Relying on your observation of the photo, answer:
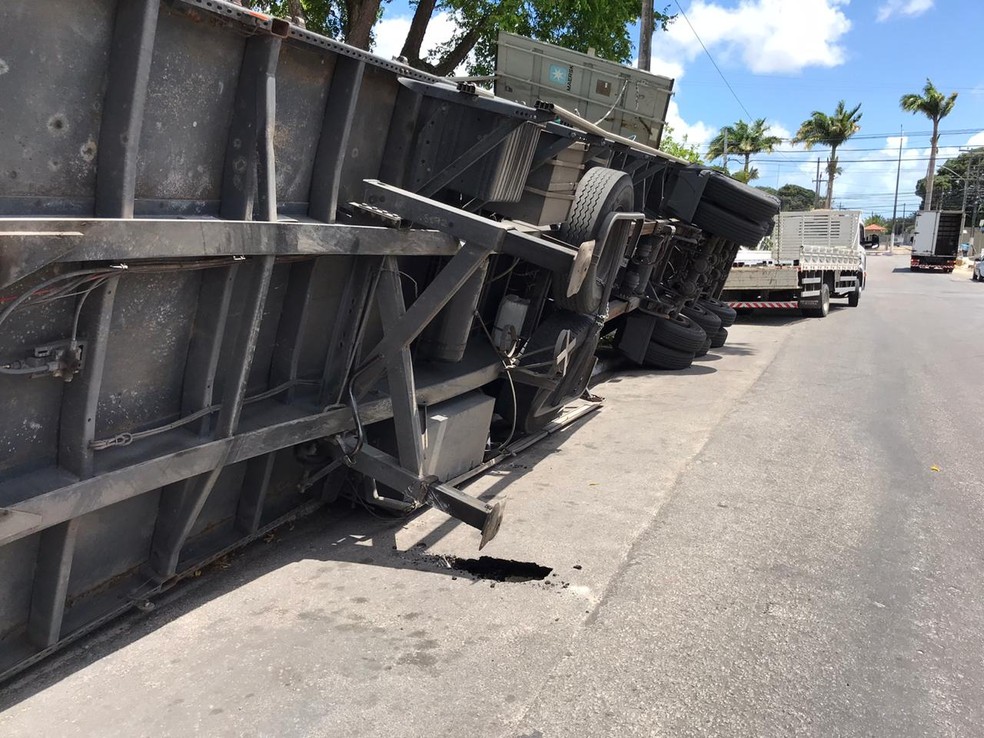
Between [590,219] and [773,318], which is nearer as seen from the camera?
[590,219]

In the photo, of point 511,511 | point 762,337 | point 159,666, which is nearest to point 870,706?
point 511,511

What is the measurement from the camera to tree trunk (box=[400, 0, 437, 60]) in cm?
1370

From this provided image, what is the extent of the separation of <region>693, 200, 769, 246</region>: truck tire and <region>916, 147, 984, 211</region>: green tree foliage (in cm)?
7526

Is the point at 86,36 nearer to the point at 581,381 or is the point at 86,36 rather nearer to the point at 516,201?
the point at 516,201

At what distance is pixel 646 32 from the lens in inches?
626

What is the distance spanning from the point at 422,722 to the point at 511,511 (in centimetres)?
228

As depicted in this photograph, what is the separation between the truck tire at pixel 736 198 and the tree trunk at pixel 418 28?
21.0 ft

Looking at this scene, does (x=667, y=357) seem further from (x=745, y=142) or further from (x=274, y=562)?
(x=745, y=142)

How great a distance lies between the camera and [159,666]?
324cm

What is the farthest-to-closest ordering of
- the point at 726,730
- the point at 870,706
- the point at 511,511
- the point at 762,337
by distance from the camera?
1. the point at 762,337
2. the point at 511,511
3. the point at 870,706
4. the point at 726,730

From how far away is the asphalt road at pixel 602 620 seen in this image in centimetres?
303

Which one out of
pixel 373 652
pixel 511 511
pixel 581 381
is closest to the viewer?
pixel 373 652

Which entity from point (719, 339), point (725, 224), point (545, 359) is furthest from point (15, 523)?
point (719, 339)

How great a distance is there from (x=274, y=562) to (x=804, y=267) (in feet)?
52.8
